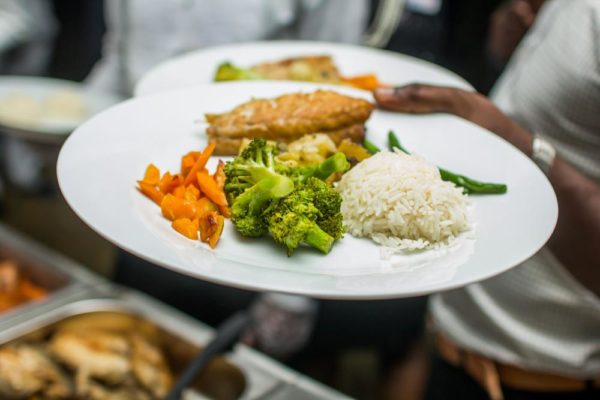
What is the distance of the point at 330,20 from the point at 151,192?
104 inches

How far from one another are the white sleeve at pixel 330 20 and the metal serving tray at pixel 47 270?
6.03 feet

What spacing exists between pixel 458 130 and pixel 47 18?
13.0 ft

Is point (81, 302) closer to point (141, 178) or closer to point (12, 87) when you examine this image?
point (12, 87)

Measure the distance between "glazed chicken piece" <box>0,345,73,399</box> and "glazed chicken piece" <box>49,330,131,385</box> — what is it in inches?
2.3

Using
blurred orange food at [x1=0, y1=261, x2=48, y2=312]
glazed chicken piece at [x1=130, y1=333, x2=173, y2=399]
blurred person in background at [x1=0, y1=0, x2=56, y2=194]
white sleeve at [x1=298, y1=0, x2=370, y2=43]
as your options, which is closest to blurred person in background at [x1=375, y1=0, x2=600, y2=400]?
glazed chicken piece at [x1=130, y1=333, x2=173, y2=399]

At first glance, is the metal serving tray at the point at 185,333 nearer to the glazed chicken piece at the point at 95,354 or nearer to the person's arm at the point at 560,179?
the glazed chicken piece at the point at 95,354

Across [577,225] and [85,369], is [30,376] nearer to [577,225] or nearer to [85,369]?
[85,369]

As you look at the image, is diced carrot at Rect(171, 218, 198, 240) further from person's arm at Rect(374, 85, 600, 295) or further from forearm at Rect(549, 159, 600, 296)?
forearm at Rect(549, 159, 600, 296)

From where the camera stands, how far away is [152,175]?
1.29 metres

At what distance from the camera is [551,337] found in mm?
2213

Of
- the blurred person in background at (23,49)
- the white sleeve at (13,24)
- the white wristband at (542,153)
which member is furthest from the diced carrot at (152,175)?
the white sleeve at (13,24)

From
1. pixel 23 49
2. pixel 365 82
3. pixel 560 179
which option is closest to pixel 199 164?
pixel 365 82

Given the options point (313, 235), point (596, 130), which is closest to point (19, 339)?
point (313, 235)

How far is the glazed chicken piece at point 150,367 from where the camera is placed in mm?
2215
